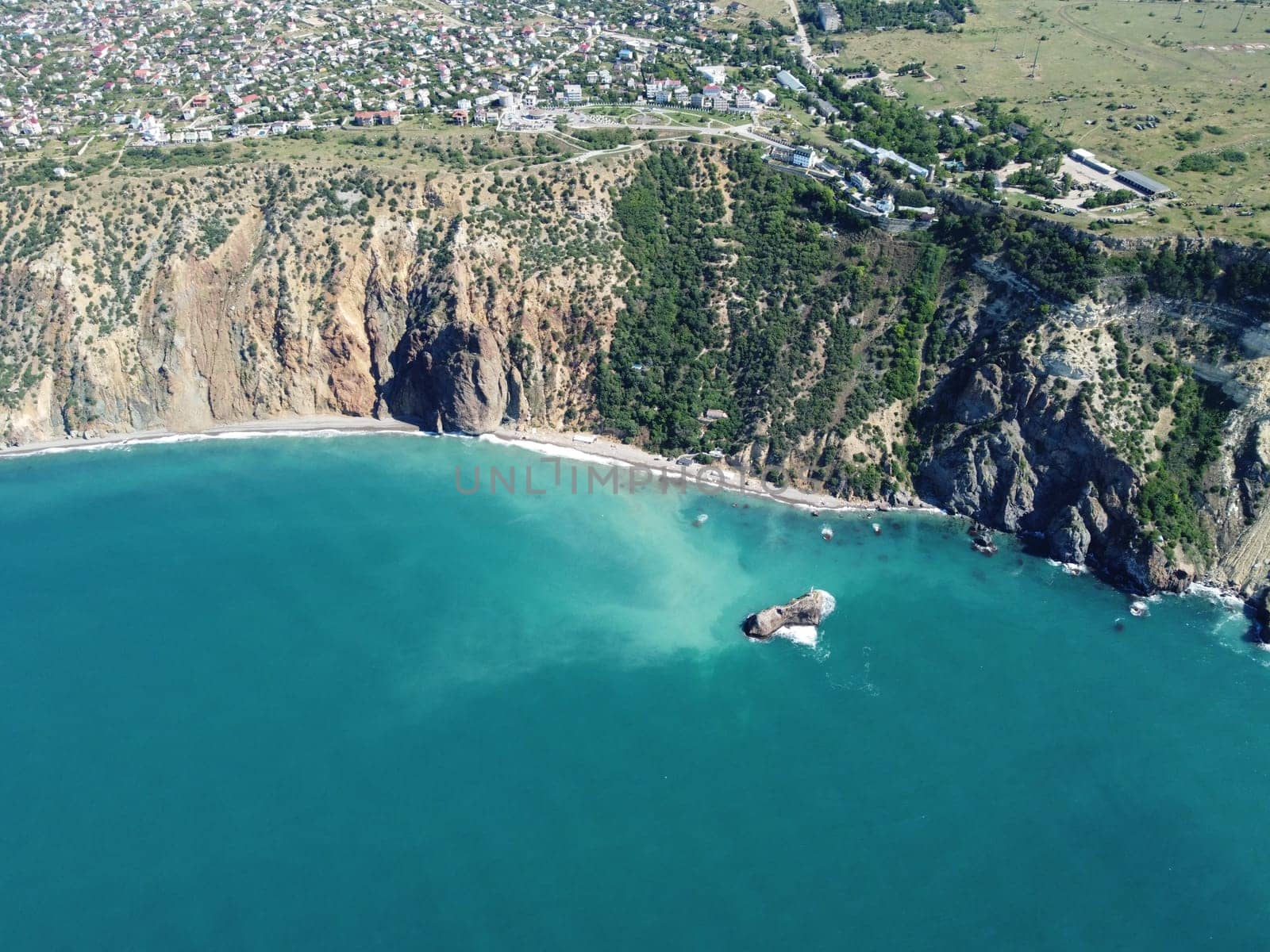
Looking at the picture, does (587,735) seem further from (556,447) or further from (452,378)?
(452,378)

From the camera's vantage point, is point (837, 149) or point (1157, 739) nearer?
point (1157, 739)

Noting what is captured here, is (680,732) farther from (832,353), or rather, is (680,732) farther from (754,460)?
(832,353)

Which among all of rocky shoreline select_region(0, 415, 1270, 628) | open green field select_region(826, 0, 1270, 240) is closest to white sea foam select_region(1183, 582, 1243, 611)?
rocky shoreline select_region(0, 415, 1270, 628)

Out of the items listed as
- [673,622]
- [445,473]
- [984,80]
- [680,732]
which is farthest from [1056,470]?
[984,80]

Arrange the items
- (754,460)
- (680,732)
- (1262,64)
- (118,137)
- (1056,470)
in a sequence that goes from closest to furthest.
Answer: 1. (680,732)
2. (1056,470)
3. (754,460)
4. (118,137)
5. (1262,64)

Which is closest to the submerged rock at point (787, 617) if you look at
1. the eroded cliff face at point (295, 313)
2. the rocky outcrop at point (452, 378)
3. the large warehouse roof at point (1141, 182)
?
the eroded cliff face at point (295, 313)

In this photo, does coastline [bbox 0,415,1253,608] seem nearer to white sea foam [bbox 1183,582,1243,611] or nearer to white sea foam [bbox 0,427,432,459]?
white sea foam [bbox 0,427,432,459]

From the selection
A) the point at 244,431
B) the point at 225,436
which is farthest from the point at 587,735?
the point at 225,436
